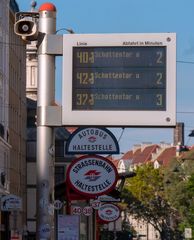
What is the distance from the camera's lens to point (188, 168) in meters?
121

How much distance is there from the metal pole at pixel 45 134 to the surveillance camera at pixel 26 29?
208 mm

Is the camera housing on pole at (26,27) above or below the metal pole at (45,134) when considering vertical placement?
above

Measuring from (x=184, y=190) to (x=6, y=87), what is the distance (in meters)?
46.9

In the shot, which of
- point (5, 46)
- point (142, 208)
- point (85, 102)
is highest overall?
point (5, 46)

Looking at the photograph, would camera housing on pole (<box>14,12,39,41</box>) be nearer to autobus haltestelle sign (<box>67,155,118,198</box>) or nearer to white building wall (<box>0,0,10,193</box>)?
autobus haltestelle sign (<box>67,155,118,198</box>)

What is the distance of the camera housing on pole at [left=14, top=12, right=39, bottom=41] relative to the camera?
17609 mm

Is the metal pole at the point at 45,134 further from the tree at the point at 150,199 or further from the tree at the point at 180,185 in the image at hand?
the tree at the point at 150,199

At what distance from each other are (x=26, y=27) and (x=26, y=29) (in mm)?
37

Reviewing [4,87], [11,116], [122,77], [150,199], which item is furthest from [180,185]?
[122,77]

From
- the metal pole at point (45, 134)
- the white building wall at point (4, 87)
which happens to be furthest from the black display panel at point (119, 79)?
the white building wall at point (4, 87)

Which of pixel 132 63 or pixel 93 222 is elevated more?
pixel 132 63

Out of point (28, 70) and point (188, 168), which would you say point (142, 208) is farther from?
point (28, 70)

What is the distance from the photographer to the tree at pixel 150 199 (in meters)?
134

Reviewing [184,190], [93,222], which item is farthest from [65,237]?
[184,190]
